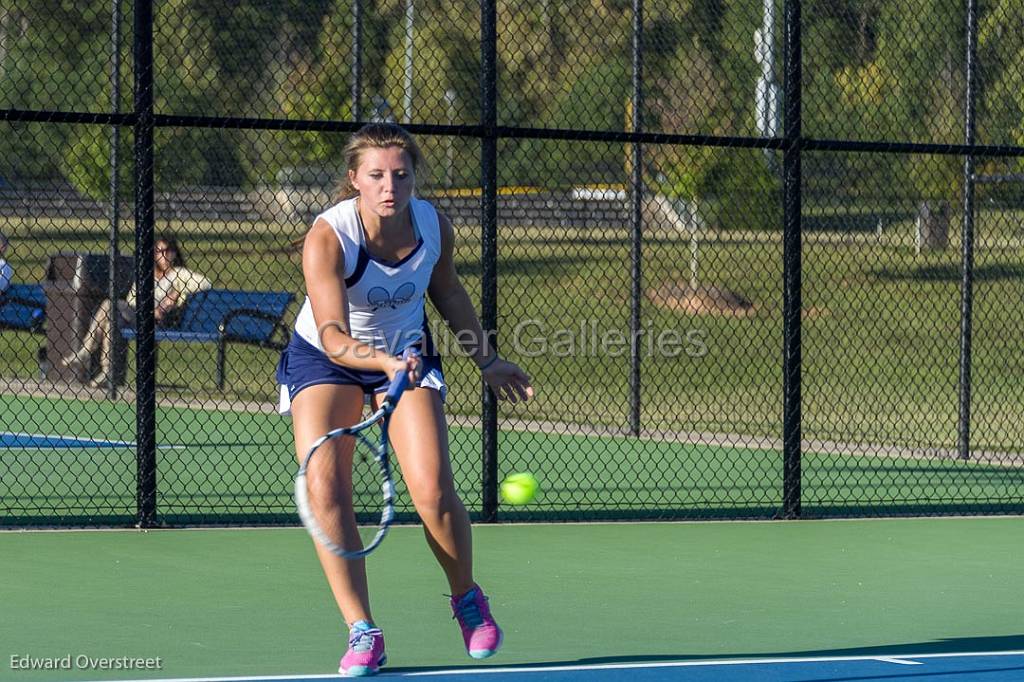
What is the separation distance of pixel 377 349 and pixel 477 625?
88 centimetres

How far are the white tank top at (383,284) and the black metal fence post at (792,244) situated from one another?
3.52 m

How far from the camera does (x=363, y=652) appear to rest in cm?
479

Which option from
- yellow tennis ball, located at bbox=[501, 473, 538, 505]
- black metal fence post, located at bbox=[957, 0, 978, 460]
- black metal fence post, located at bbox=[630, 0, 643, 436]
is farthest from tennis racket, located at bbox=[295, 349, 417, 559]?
black metal fence post, located at bbox=[957, 0, 978, 460]

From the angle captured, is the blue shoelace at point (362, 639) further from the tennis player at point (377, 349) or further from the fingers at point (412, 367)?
the fingers at point (412, 367)

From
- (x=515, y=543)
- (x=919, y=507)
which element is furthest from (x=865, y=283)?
(x=515, y=543)

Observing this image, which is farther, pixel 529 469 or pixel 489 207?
pixel 529 469

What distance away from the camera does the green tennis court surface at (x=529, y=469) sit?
27.3 ft

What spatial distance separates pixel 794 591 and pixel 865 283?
15.5 metres

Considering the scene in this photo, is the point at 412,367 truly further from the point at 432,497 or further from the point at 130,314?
the point at 130,314

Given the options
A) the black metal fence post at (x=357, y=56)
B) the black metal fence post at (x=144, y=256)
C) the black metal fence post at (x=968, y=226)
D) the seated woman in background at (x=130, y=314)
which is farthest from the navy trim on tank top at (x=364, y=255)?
the seated woman in background at (x=130, y=314)

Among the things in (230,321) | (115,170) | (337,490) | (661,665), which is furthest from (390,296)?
(230,321)

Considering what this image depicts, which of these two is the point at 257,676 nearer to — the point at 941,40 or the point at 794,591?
the point at 794,591

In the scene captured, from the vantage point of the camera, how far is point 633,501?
340 inches

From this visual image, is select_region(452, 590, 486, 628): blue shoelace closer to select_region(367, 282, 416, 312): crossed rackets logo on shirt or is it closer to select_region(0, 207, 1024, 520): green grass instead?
select_region(367, 282, 416, 312): crossed rackets logo on shirt
